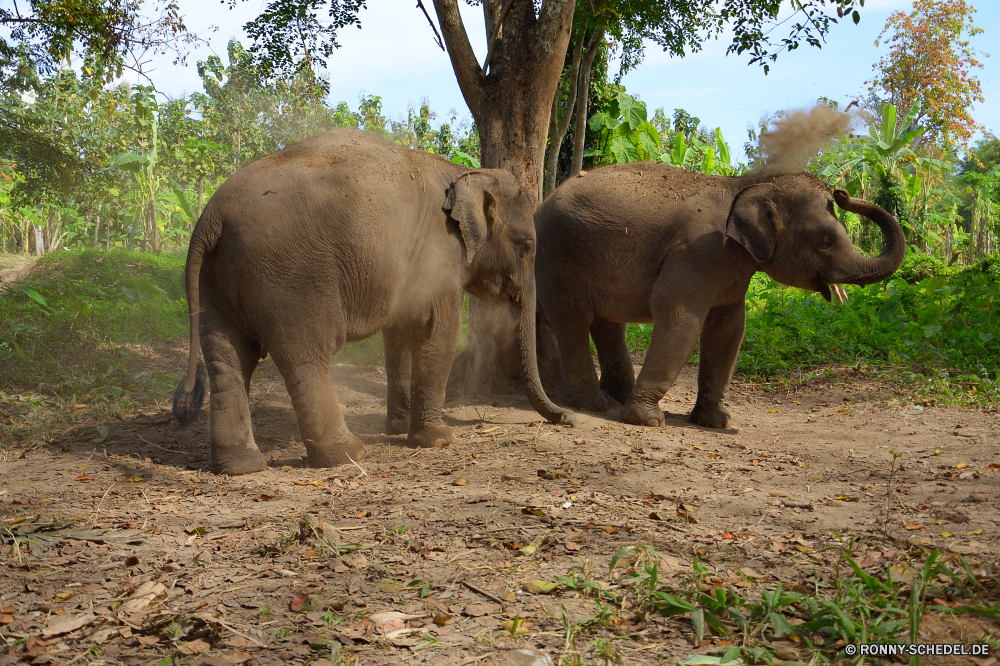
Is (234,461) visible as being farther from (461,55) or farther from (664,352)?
(461,55)

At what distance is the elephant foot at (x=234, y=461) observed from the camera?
16.2ft

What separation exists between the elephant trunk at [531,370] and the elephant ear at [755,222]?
5.97ft

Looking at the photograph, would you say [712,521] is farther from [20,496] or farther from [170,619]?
[20,496]

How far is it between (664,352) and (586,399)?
1.03 meters

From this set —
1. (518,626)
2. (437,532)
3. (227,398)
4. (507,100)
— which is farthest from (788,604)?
(507,100)

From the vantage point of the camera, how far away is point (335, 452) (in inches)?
199

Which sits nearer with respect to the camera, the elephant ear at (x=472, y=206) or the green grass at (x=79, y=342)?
the elephant ear at (x=472, y=206)

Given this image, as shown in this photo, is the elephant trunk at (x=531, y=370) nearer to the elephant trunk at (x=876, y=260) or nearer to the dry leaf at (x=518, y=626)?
the elephant trunk at (x=876, y=260)

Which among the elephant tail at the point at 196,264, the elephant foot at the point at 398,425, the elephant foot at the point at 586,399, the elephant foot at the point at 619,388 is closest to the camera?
the elephant tail at the point at 196,264

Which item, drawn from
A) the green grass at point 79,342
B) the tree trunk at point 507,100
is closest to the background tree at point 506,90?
the tree trunk at point 507,100

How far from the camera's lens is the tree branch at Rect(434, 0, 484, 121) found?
7.69m

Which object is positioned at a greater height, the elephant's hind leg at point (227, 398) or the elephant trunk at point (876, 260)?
the elephant trunk at point (876, 260)

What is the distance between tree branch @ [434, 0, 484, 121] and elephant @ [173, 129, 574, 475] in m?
2.18

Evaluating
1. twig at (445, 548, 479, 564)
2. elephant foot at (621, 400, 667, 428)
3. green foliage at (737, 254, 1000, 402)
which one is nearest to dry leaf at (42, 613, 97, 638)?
twig at (445, 548, 479, 564)
